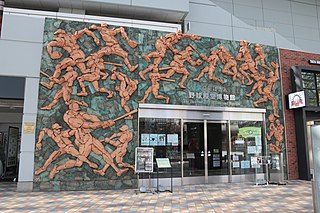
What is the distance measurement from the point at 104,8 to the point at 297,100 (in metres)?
10.0

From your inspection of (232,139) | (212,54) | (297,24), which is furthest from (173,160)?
(297,24)

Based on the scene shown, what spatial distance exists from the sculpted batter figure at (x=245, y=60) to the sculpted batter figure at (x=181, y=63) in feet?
6.53

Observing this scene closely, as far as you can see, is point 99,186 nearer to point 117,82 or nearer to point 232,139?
point 117,82

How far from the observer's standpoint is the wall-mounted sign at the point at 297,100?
420 inches

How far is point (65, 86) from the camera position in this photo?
29.3ft

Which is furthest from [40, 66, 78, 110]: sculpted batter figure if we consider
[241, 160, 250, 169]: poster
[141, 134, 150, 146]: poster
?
[241, 160, 250, 169]: poster

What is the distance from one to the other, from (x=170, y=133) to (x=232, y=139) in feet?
8.84

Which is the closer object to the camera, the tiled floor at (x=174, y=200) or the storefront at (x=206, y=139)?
the tiled floor at (x=174, y=200)

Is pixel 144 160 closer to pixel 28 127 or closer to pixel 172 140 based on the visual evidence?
pixel 172 140

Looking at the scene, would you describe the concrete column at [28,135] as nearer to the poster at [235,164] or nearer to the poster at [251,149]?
the poster at [235,164]

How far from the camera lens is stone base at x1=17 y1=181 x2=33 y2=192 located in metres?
8.22

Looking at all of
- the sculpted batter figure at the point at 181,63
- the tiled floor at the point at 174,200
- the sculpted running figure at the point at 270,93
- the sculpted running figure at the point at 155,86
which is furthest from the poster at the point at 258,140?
the sculpted running figure at the point at 155,86

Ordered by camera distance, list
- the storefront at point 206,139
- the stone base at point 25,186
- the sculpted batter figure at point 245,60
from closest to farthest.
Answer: the stone base at point 25,186, the storefront at point 206,139, the sculpted batter figure at point 245,60

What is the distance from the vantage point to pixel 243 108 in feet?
35.2
